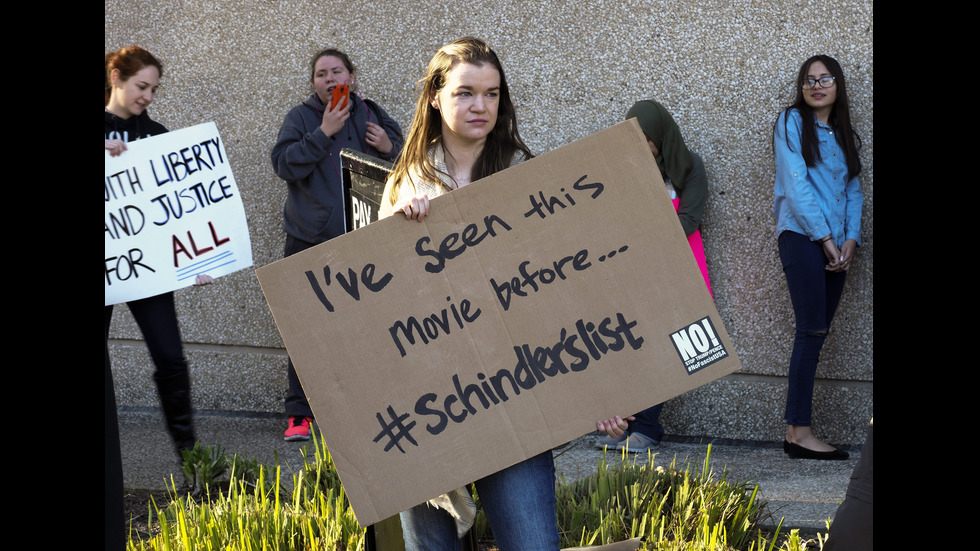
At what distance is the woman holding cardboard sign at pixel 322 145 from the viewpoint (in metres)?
4.73

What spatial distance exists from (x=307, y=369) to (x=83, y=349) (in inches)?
23.4

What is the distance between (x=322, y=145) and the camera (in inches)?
184


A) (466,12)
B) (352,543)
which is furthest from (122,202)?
(466,12)

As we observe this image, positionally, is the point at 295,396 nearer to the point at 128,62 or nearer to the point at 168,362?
the point at 168,362

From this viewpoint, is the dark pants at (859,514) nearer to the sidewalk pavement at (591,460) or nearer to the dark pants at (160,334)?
the sidewalk pavement at (591,460)

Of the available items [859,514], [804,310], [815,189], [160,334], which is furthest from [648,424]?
[859,514]

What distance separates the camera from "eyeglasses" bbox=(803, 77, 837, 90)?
439cm

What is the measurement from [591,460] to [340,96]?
2.19m

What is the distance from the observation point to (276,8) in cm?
565

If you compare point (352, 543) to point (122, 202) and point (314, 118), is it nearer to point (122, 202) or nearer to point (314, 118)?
point (122, 202)

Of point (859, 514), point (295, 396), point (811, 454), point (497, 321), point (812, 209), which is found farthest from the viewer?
point (295, 396)

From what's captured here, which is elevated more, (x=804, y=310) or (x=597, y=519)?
(x=804, y=310)

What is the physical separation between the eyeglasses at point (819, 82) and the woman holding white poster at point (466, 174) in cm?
272

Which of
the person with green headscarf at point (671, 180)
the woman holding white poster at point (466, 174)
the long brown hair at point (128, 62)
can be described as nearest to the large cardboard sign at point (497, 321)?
the woman holding white poster at point (466, 174)
